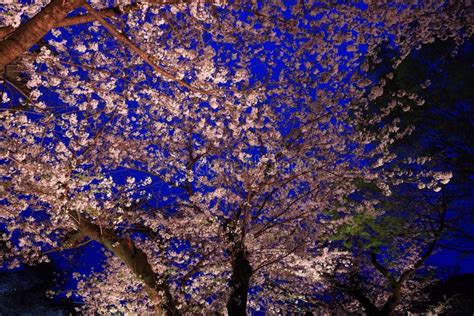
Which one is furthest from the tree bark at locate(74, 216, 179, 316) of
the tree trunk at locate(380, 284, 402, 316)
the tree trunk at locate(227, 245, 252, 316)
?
the tree trunk at locate(380, 284, 402, 316)

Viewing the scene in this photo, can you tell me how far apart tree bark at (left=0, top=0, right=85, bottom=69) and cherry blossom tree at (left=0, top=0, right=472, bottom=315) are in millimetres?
12

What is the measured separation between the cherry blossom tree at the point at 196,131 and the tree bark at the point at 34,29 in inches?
0.5

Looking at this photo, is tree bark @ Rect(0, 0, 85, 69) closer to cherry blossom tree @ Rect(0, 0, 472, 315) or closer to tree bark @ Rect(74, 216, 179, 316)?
cherry blossom tree @ Rect(0, 0, 472, 315)

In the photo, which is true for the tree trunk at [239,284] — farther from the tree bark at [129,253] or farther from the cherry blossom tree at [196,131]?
the tree bark at [129,253]

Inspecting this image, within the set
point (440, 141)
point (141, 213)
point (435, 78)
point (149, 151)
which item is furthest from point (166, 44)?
point (440, 141)

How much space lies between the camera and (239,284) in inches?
335

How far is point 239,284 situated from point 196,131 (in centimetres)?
410

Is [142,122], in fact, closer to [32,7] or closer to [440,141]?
[32,7]

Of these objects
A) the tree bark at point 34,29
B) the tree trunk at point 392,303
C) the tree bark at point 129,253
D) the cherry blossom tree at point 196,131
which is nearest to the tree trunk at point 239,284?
the cherry blossom tree at point 196,131

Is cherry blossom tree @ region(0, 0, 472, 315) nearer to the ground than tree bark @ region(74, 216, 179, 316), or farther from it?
farther from it

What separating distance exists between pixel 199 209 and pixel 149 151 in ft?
7.20

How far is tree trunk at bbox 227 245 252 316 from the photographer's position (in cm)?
842

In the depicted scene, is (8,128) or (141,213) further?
(141,213)

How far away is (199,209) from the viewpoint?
9.89m
